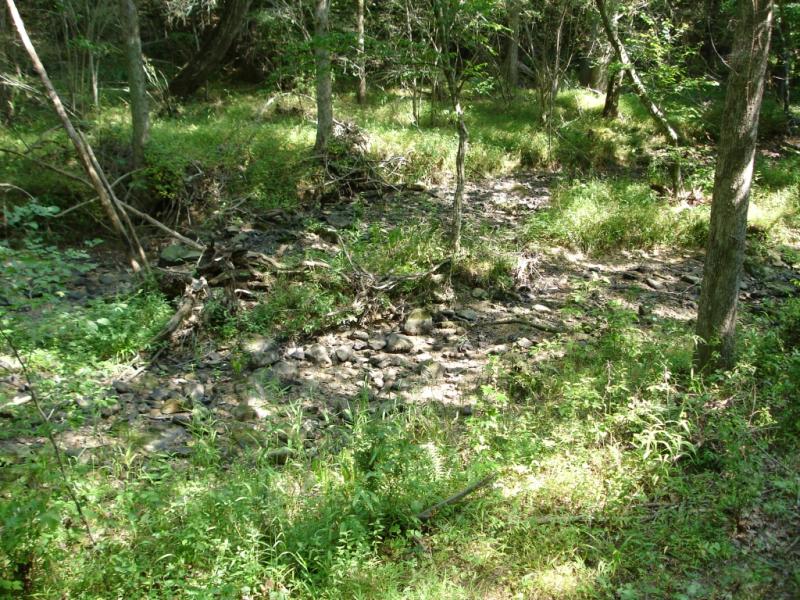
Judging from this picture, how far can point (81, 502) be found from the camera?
3.20 meters

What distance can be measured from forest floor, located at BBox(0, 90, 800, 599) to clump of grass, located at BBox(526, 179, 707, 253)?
0.78 metres

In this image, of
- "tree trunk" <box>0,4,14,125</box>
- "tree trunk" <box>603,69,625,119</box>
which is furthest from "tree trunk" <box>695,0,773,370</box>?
"tree trunk" <box>0,4,14,125</box>

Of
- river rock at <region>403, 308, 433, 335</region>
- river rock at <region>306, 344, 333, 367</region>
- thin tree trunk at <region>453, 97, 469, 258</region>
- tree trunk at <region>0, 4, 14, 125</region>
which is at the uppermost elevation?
tree trunk at <region>0, 4, 14, 125</region>

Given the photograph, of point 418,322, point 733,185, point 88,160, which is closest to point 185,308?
point 88,160

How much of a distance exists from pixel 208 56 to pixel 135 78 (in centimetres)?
583

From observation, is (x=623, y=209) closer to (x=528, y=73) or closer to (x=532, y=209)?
(x=532, y=209)

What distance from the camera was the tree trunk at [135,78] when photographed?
884 centimetres

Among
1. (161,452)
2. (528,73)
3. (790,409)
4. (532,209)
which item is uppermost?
(528,73)

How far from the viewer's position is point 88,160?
23.4ft

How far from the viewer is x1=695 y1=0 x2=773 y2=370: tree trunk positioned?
4.38m

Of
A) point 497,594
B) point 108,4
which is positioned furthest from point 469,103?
point 497,594

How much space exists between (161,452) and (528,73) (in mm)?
14968

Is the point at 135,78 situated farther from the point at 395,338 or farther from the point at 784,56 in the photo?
the point at 784,56

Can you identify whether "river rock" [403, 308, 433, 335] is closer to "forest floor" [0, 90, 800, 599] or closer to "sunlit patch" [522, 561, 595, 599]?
"forest floor" [0, 90, 800, 599]
